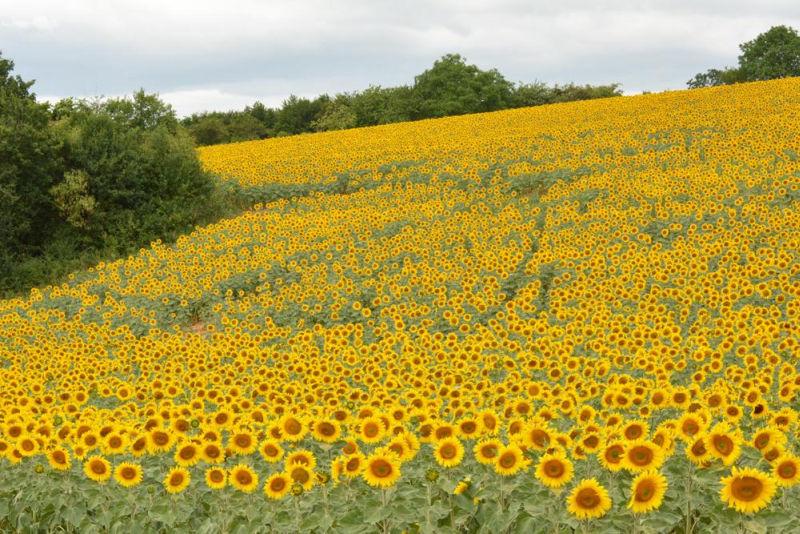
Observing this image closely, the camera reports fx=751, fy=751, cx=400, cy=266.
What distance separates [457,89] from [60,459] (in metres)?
62.0

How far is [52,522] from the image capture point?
18.3 ft

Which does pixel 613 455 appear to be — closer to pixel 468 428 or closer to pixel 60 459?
pixel 468 428

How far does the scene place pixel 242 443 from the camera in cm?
521

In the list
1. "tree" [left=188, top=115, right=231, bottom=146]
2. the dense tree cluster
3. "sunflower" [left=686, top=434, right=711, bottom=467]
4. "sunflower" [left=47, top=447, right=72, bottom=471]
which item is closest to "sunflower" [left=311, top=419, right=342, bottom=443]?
"sunflower" [left=47, top=447, right=72, bottom=471]

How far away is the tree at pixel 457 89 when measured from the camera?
6372 centimetres

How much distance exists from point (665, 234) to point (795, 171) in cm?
518

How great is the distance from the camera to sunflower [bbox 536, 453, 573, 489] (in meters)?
3.89

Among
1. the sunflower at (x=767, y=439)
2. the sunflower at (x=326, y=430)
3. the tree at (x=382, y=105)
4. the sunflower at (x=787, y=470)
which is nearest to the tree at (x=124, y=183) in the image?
the sunflower at (x=326, y=430)

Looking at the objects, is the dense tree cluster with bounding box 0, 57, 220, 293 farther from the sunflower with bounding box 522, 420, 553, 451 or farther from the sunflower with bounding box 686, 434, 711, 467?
the sunflower with bounding box 686, 434, 711, 467

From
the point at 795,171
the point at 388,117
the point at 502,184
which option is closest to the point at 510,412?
the point at 795,171

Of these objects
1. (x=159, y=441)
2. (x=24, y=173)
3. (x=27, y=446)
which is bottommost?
(x=27, y=446)

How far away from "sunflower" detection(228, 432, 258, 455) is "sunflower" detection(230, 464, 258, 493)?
1.68 ft

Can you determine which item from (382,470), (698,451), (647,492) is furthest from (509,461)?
(698,451)

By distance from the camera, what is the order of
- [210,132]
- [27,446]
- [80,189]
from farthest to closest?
[210,132]
[80,189]
[27,446]
